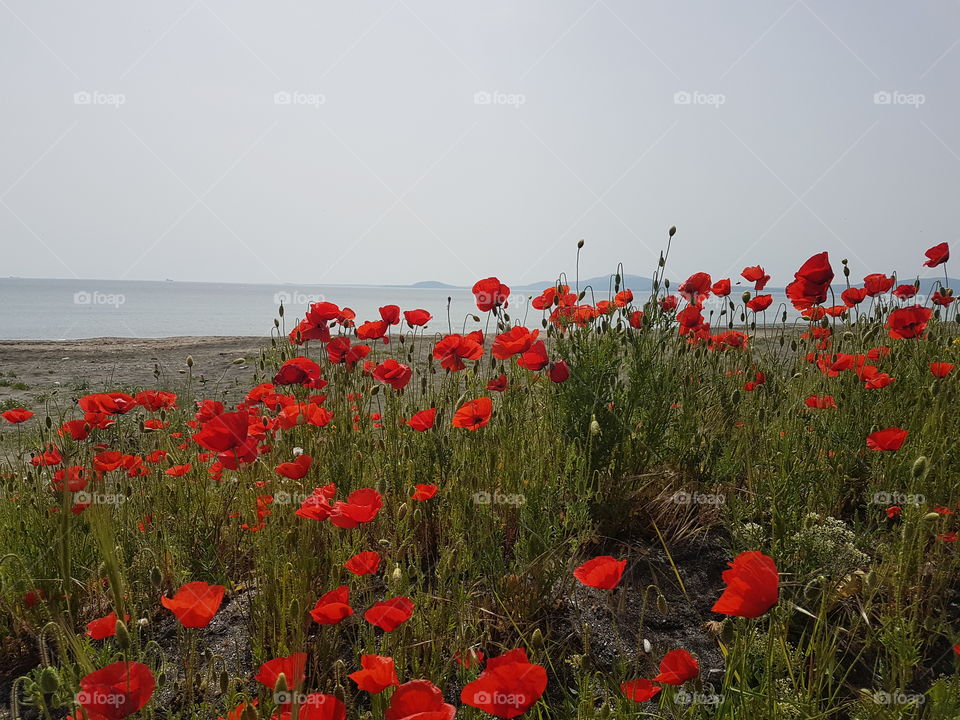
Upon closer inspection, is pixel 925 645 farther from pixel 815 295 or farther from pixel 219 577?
pixel 219 577

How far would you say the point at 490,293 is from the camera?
3.16m

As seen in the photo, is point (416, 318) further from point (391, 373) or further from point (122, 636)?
point (122, 636)

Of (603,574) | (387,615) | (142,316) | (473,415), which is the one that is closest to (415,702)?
(387,615)

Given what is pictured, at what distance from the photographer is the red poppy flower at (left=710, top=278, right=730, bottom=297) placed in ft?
11.4

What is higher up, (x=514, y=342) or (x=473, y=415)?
(x=514, y=342)

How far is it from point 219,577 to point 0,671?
676mm

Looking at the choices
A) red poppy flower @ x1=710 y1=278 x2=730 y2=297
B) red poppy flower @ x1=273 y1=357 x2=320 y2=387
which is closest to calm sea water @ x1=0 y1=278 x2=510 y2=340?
red poppy flower @ x1=273 y1=357 x2=320 y2=387

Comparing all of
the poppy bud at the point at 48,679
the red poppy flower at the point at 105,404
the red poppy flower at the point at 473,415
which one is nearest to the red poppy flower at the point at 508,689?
the poppy bud at the point at 48,679

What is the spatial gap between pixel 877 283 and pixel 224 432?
11.9 feet

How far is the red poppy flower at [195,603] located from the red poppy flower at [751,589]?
997 millimetres

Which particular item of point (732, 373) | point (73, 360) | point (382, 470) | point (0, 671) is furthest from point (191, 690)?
point (73, 360)

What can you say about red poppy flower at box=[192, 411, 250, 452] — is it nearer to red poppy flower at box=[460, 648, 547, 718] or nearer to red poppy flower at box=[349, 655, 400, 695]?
red poppy flower at box=[349, 655, 400, 695]

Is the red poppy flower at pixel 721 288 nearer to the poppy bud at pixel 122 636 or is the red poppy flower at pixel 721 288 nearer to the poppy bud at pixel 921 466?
the poppy bud at pixel 921 466

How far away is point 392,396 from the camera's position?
2902mm
